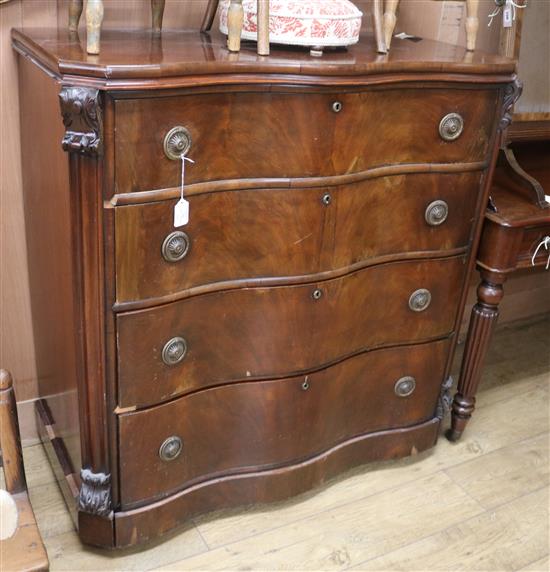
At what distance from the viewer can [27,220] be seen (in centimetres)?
184

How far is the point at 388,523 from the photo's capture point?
6.33 feet

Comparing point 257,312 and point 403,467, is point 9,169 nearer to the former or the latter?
point 257,312

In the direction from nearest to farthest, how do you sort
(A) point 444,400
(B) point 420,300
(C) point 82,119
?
(C) point 82,119 < (B) point 420,300 < (A) point 444,400

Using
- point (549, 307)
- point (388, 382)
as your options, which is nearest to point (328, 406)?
point (388, 382)

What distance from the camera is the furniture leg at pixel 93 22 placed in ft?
4.25

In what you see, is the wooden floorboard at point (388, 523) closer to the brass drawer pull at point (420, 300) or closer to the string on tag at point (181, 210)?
the brass drawer pull at point (420, 300)

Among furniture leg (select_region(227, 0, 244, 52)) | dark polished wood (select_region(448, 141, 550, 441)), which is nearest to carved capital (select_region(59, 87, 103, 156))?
furniture leg (select_region(227, 0, 244, 52))

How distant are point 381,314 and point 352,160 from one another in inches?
17.6

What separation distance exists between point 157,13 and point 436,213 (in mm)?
800

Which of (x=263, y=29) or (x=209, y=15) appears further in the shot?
(x=209, y=15)

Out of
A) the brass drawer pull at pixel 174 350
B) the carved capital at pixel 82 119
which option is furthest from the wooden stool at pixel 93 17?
the brass drawer pull at pixel 174 350

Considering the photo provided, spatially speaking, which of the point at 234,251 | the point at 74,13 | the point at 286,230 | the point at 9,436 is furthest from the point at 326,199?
the point at 9,436

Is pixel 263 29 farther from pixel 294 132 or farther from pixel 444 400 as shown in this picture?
pixel 444 400

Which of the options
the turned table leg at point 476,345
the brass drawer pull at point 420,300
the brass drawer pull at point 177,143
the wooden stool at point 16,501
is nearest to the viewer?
the wooden stool at point 16,501
